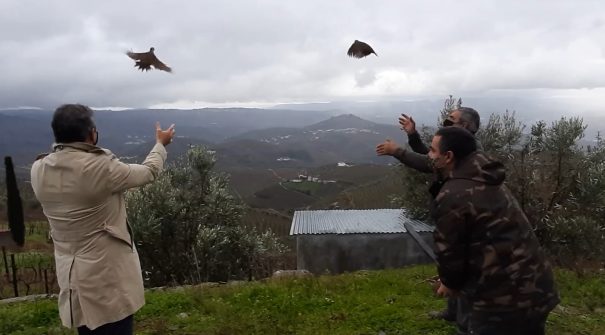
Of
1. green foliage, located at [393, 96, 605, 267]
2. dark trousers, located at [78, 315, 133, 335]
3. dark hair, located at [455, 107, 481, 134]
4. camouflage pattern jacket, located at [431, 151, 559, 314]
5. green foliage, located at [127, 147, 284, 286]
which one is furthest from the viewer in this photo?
green foliage, located at [127, 147, 284, 286]

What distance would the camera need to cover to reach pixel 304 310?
6.59 meters

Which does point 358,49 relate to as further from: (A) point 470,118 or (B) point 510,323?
(B) point 510,323

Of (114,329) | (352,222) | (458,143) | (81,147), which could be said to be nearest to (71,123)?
(81,147)

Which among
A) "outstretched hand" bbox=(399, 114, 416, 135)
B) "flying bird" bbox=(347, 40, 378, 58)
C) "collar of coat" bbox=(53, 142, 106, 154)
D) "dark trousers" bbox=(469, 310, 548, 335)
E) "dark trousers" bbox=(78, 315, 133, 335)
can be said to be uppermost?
"flying bird" bbox=(347, 40, 378, 58)

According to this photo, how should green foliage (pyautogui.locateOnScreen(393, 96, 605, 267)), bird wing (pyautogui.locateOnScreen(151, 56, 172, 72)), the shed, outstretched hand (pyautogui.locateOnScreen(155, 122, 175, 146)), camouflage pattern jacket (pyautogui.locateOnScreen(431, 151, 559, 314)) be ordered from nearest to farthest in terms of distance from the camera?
camouflage pattern jacket (pyautogui.locateOnScreen(431, 151, 559, 314)), outstretched hand (pyautogui.locateOnScreen(155, 122, 175, 146)), bird wing (pyautogui.locateOnScreen(151, 56, 172, 72)), green foliage (pyautogui.locateOnScreen(393, 96, 605, 267)), the shed

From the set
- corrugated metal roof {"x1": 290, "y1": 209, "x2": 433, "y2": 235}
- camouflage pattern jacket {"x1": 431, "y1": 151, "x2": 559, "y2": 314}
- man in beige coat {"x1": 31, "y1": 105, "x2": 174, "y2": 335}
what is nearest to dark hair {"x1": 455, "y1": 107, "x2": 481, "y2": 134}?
camouflage pattern jacket {"x1": 431, "y1": 151, "x2": 559, "y2": 314}

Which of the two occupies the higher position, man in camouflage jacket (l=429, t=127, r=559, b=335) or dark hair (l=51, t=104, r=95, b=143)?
dark hair (l=51, t=104, r=95, b=143)

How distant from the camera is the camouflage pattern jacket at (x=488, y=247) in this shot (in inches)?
115

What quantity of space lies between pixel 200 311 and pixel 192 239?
7.55m

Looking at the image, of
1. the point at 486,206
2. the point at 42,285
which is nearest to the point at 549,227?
the point at 486,206

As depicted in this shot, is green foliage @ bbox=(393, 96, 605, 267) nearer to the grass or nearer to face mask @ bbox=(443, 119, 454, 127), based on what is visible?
the grass

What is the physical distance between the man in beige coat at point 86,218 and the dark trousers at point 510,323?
2.37m

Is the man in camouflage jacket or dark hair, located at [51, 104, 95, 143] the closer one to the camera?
the man in camouflage jacket

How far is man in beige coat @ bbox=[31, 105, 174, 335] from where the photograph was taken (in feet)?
10.7
